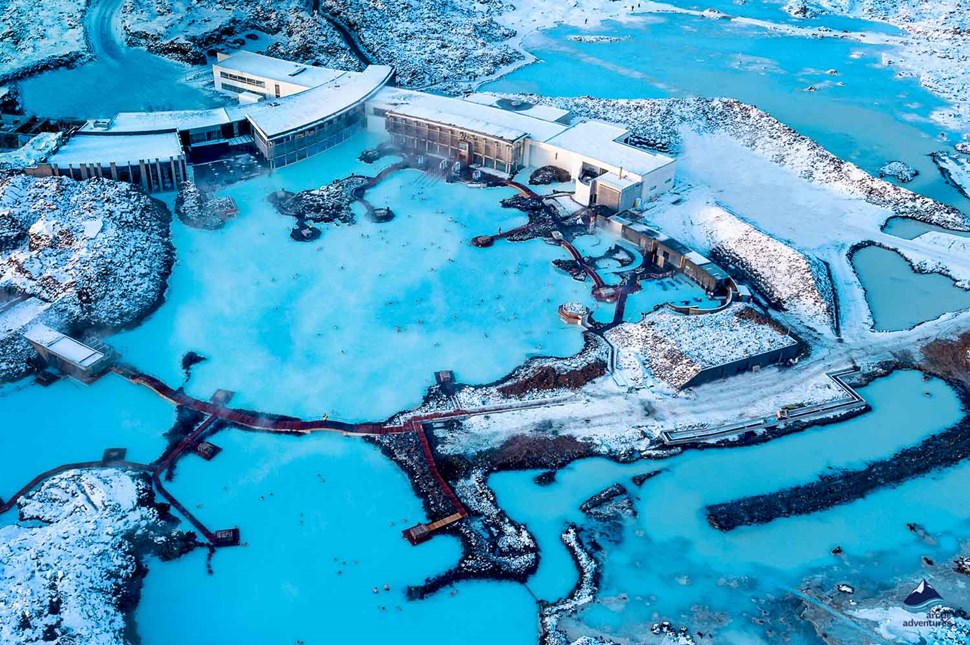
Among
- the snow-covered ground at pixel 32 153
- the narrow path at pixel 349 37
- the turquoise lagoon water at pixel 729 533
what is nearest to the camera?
the turquoise lagoon water at pixel 729 533

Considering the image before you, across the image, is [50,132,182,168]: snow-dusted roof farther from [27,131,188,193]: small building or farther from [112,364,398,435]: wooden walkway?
[112,364,398,435]: wooden walkway

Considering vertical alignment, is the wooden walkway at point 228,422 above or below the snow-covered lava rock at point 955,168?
below

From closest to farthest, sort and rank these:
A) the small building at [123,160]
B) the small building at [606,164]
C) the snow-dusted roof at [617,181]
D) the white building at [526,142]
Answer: the small building at [123,160], the snow-dusted roof at [617,181], the small building at [606,164], the white building at [526,142]

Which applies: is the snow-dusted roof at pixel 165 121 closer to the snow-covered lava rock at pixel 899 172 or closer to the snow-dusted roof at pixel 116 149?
the snow-dusted roof at pixel 116 149

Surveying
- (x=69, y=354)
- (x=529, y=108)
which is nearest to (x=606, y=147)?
(x=529, y=108)

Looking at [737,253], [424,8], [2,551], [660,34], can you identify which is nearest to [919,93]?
[660,34]

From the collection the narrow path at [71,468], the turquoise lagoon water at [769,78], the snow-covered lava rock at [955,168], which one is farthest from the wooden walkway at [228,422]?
the turquoise lagoon water at [769,78]

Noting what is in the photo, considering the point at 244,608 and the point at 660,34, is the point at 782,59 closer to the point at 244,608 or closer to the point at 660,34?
the point at 660,34
